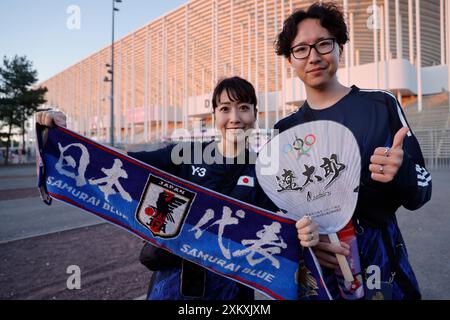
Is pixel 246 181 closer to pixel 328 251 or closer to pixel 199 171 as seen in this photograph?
pixel 199 171

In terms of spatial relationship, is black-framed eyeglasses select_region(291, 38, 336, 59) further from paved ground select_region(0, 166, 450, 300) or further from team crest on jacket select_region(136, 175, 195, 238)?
paved ground select_region(0, 166, 450, 300)

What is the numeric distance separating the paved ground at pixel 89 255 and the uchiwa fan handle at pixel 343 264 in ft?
6.83

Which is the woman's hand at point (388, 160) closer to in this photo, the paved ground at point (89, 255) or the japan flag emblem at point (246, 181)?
the japan flag emblem at point (246, 181)

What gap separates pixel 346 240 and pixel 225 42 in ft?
115

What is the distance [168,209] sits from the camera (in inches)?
63.9

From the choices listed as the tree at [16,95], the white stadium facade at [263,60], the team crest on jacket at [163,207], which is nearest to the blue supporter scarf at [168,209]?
the team crest on jacket at [163,207]

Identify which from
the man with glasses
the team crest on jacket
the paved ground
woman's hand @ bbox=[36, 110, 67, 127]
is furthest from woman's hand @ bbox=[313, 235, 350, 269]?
the paved ground

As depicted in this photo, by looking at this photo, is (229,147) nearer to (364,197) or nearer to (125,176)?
(125,176)

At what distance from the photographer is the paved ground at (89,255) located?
9.86 ft

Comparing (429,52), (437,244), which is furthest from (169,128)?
(437,244)

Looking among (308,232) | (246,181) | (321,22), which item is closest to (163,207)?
(246,181)

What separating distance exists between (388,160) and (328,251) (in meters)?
0.57

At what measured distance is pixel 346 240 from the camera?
1.38 metres

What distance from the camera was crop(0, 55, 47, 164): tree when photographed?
27281mm
